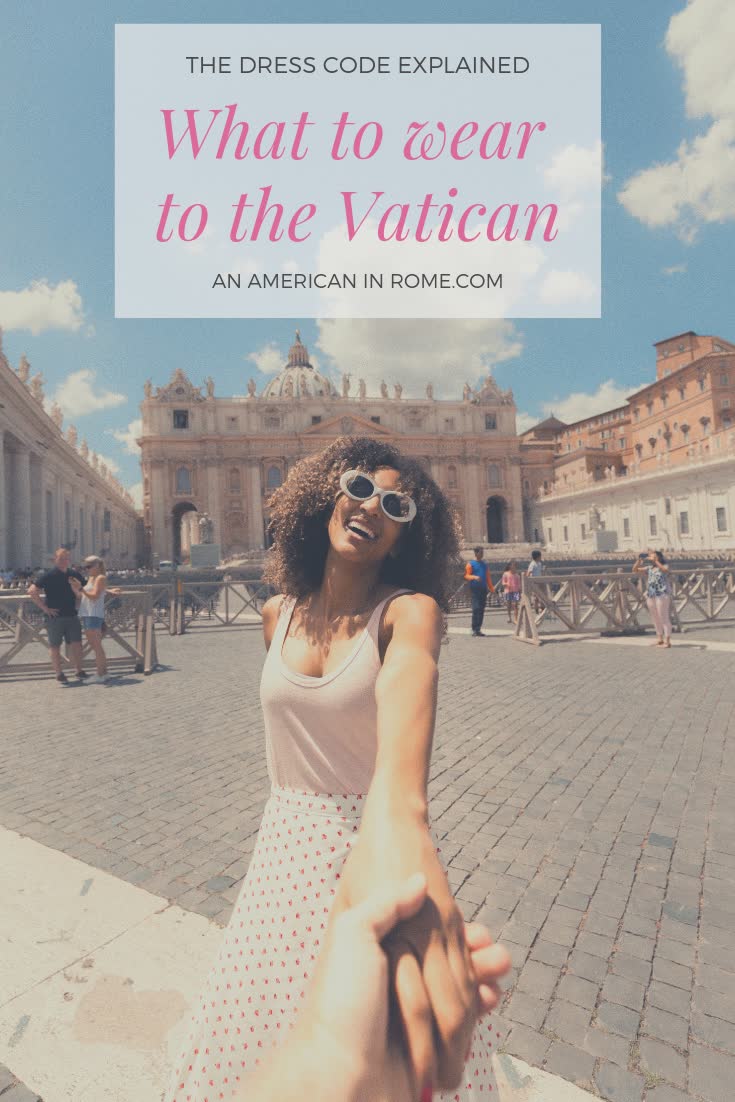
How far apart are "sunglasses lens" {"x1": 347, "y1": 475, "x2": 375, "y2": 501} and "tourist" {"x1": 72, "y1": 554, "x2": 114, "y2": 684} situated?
24.0ft

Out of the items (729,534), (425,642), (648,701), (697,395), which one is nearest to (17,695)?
(648,701)

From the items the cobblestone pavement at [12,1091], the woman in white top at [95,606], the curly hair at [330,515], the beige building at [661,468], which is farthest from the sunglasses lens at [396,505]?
the beige building at [661,468]

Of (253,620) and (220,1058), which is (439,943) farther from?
(253,620)

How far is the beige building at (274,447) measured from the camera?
→ 2336 inches

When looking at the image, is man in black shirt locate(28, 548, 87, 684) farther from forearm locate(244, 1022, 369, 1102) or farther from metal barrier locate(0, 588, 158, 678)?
forearm locate(244, 1022, 369, 1102)

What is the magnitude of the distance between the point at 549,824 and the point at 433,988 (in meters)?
2.92

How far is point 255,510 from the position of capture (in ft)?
194

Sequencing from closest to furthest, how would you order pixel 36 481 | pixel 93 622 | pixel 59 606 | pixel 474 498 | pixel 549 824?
pixel 549 824 < pixel 59 606 < pixel 93 622 < pixel 36 481 < pixel 474 498

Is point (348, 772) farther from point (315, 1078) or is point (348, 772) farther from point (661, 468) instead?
point (661, 468)

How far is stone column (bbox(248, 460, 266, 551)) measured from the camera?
58875mm

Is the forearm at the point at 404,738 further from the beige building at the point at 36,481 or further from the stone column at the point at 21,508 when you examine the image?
the stone column at the point at 21,508

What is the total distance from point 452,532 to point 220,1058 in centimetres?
122

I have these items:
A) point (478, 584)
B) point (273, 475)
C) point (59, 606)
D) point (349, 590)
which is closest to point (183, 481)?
point (273, 475)

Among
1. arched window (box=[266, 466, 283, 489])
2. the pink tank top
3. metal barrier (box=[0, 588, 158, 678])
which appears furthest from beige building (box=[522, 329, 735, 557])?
the pink tank top
